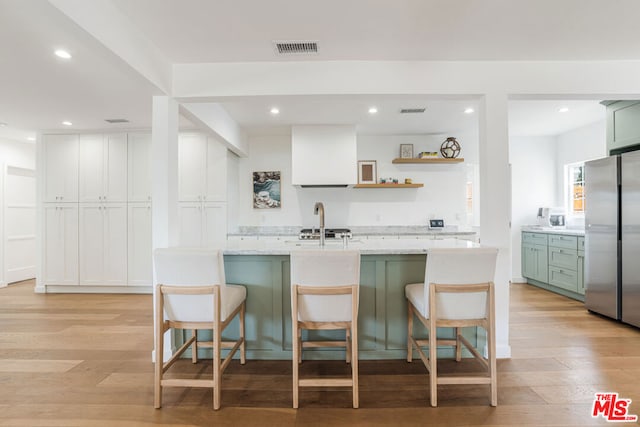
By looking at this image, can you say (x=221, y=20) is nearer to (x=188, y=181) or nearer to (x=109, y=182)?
(x=188, y=181)

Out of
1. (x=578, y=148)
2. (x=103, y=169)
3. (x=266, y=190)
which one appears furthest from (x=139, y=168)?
(x=578, y=148)

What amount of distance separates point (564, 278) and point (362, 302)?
356cm

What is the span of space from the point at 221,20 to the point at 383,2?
40.7 inches

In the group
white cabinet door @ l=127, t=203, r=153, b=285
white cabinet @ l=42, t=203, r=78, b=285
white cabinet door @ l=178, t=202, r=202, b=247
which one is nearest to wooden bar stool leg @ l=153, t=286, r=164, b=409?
white cabinet door @ l=178, t=202, r=202, b=247

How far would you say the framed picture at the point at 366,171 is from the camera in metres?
4.91

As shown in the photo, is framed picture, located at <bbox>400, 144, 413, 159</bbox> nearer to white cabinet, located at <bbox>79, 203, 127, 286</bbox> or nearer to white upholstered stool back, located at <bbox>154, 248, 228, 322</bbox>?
white upholstered stool back, located at <bbox>154, 248, 228, 322</bbox>

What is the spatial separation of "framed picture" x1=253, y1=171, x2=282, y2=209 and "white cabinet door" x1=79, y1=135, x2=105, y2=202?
2.22m

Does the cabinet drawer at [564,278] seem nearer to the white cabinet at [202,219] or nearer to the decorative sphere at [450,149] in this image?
the decorative sphere at [450,149]

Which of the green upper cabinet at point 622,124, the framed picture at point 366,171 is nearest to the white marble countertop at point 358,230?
the framed picture at point 366,171

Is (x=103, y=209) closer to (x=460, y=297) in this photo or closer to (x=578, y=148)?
(x=460, y=297)

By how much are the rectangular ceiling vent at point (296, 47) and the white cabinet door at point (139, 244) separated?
3279 mm

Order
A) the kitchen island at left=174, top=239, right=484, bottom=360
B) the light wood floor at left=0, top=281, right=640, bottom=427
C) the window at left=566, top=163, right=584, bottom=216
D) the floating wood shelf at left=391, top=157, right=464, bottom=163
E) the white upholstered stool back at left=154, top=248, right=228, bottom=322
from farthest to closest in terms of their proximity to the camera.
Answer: the window at left=566, top=163, right=584, bottom=216, the floating wood shelf at left=391, top=157, right=464, bottom=163, the kitchen island at left=174, top=239, right=484, bottom=360, the white upholstered stool back at left=154, top=248, right=228, bottom=322, the light wood floor at left=0, top=281, right=640, bottom=427

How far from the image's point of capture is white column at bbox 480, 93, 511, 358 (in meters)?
2.49

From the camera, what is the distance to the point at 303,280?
190cm
